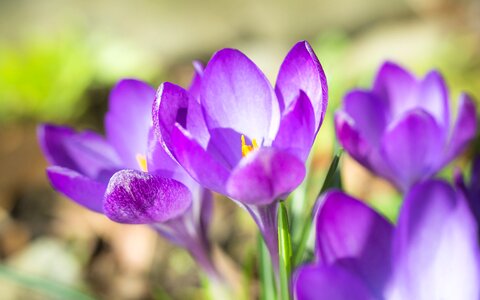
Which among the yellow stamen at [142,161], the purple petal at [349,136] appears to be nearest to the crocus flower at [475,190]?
the purple petal at [349,136]

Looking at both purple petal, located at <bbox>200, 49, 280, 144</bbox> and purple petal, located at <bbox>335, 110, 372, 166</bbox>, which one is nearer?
purple petal, located at <bbox>200, 49, 280, 144</bbox>

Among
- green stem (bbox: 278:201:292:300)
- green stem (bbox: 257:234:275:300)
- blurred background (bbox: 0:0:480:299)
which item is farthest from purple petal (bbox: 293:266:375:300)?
blurred background (bbox: 0:0:480:299)

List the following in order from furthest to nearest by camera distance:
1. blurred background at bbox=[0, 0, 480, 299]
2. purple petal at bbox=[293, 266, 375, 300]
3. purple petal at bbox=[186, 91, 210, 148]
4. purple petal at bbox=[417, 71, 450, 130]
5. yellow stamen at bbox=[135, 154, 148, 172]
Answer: blurred background at bbox=[0, 0, 480, 299]
purple petal at bbox=[417, 71, 450, 130]
yellow stamen at bbox=[135, 154, 148, 172]
purple petal at bbox=[186, 91, 210, 148]
purple petal at bbox=[293, 266, 375, 300]

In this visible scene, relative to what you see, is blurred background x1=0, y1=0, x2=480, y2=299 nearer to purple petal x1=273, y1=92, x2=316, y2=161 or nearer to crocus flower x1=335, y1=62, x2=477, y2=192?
crocus flower x1=335, y1=62, x2=477, y2=192

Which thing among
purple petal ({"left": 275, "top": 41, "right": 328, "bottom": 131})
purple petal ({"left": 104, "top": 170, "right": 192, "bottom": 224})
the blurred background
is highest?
purple petal ({"left": 275, "top": 41, "right": 328, "bottom": 131})

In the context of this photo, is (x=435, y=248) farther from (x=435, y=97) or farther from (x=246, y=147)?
(x=435, y=97)

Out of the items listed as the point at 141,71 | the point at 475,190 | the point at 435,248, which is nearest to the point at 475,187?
the point at 475,190

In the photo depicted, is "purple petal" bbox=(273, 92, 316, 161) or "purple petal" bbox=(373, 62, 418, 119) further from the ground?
"purple petal" bbox=(273, 92, 316, 161)
